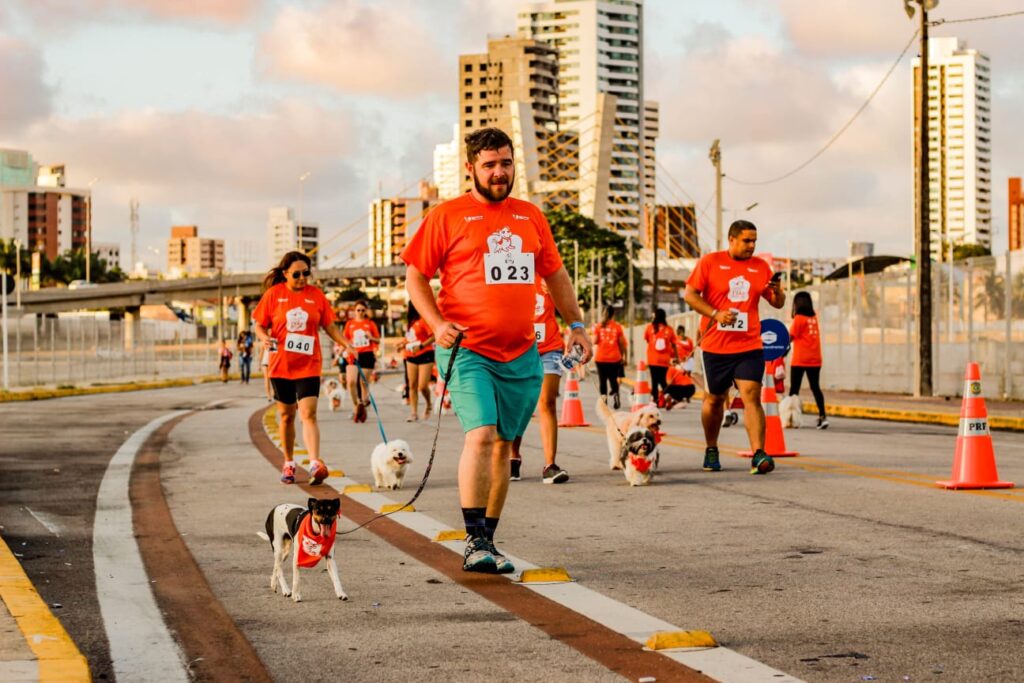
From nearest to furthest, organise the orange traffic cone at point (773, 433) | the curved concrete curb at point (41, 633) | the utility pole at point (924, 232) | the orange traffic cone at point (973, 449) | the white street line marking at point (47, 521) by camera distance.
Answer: the curved concrete curb at point (41, 633) < the white street line marking at point (47, 521) < the orange traffic cone at point (973, 449) < the orange traffic cone at point (773, 433) < the utility pole at point (924, 232)

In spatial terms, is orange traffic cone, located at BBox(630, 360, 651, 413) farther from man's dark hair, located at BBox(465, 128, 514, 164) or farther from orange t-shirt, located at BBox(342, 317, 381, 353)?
man's dark hair, located at BBox(465, 128, 514, 164)

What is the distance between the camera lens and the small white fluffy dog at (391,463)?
10773 millimetres

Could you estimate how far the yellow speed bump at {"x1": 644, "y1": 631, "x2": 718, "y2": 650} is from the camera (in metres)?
5.01

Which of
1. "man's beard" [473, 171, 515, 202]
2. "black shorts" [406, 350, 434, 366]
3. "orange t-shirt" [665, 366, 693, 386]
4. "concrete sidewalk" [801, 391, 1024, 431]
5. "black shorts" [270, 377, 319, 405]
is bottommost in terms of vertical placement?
"concrete sidewalk" [801, 391, 1024, 431]

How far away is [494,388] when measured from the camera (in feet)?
22.7

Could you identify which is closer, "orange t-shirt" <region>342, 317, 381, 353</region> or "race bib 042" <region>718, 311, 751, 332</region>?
Answer: "race bib 042" <region>718, 311, 751, 332</region>

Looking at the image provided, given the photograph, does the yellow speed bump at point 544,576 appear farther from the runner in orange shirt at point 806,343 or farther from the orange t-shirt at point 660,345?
the orange t-shirt at point 660,345

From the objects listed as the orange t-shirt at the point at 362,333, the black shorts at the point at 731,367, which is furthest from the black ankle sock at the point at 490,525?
the orange t-shirt at the point at 362,333

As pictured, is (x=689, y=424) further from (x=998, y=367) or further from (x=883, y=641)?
(x=883, y=641)

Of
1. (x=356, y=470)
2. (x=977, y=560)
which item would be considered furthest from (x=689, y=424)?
(x=977, y=560)

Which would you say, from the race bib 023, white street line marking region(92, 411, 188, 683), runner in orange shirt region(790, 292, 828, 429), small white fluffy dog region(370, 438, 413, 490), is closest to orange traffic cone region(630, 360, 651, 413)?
runner in orange shirt region(790, 292, 828, 429)

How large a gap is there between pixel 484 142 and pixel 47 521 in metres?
4.10

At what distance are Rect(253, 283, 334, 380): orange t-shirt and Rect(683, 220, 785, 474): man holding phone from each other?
2.97 meters

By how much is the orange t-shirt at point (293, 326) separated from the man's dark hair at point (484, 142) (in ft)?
17.0
